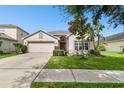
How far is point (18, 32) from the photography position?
45125 millimetres

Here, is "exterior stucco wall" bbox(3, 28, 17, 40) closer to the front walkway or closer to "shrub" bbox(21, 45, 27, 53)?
"shrub" bbox(21, 45, 27, 53)

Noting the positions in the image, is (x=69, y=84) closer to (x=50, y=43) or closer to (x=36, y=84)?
(x=36, y=84)

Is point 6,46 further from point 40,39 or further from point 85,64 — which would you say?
point 85,64

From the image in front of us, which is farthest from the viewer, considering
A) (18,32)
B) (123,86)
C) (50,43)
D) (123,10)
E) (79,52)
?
(18,32)

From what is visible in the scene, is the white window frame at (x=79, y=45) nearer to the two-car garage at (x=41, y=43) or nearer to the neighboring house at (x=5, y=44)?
the two-car garage at (x=41, y=43)

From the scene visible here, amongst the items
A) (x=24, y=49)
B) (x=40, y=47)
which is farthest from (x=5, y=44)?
(x=40, y=47)

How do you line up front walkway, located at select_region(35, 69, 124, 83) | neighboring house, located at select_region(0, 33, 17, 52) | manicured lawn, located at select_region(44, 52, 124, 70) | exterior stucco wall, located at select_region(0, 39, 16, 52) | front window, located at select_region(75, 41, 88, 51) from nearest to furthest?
front walkway, located at select_region(35, 69, 124, 83), manicured lawn, located at select_region(44, 52, 124, 70), front window, located at select_region(75, 41, 88, 51), neighboring house, located at select_region(0, 33, 17, 52), exterior stucco wall, located at select_region(0, 39, 16, 52)

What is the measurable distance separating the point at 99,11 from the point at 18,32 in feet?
118

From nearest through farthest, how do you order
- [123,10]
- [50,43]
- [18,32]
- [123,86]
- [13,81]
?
[123,86]
[13,81]
[123,10]
[50,43]
[18,32]

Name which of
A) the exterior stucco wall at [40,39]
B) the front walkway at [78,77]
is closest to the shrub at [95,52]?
the exterior stucco wall at [40,39]

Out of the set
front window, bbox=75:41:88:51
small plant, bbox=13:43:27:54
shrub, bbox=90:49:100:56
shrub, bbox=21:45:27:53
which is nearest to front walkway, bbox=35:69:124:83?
shrub, bbox=90:49:100:56

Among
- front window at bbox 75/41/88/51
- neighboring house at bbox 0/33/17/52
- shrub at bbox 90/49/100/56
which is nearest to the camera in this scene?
shrub at bbox 90/49/100/56
